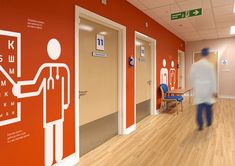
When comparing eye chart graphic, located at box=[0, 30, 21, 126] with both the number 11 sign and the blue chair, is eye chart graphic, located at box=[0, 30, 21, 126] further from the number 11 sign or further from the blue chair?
the blue chair

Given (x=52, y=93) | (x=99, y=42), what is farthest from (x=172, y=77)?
(x=52, y=93)

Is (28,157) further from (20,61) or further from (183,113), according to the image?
(183,113)

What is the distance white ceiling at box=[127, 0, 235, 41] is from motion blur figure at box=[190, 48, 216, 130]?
126 inches

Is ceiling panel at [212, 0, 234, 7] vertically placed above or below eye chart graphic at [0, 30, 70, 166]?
above

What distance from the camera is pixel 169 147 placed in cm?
310

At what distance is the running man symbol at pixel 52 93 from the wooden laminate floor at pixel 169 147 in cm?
57

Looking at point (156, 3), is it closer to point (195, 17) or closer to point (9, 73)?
point (195, 17)

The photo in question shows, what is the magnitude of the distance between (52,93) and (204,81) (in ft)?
5.77

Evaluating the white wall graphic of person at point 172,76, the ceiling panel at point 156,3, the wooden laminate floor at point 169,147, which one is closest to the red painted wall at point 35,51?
the wooden laminate floor at point 169,147

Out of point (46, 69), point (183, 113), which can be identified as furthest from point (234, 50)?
point (46, 69)

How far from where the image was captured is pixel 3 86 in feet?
5.64

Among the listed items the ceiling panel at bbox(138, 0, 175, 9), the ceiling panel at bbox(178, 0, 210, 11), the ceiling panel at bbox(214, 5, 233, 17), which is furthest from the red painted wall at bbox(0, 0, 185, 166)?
the ceiling panel at bbox(214, 5, 233, 17)

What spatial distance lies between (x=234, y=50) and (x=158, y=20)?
477cm

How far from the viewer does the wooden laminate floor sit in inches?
102
